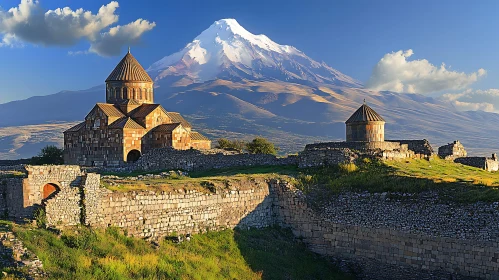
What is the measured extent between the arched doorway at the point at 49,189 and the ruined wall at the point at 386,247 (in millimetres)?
8441

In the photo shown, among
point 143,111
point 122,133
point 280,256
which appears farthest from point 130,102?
point 280,256

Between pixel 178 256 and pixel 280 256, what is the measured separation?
4.17m

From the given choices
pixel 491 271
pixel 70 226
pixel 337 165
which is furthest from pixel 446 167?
pixel 70 226

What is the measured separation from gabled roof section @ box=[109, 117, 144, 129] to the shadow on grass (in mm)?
16706

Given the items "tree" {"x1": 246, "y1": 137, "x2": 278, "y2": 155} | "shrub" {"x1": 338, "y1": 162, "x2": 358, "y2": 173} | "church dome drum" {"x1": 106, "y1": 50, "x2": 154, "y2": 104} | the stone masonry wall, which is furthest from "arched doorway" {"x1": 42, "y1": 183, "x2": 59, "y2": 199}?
"tree" {"x1": 246, "y1": 137, "x2": 278, "y2": 155}

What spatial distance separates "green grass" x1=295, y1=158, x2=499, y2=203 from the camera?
17.1 meters

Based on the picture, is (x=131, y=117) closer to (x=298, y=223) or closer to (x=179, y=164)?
(x=179, y=164)

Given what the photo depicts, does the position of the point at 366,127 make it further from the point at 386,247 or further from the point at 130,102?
the point at 130,102

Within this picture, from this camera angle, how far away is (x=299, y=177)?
2147cm

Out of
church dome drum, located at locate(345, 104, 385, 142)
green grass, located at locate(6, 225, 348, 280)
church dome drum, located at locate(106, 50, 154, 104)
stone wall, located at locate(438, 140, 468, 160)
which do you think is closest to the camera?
green grass, located at locate(6, 225, 348, 280)

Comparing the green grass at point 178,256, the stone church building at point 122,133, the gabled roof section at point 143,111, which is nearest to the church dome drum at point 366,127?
the stone church building at point 122,133

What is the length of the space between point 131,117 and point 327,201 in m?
19.7

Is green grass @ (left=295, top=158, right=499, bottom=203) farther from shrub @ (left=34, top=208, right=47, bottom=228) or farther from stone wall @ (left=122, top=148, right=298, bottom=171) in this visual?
shrub @ (left=34, top=208, right=47, bottom=228)

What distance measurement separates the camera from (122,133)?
110 feet
